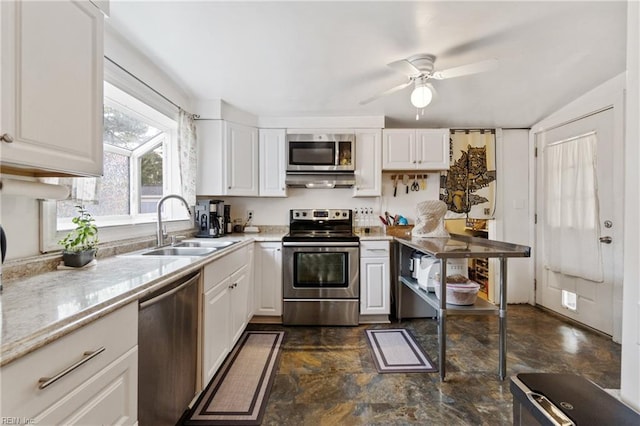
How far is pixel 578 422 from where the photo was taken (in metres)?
0.76

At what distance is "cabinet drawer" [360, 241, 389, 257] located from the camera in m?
2.89

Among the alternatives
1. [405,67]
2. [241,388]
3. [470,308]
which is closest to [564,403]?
[470,308]

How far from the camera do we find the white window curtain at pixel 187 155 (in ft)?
8.58

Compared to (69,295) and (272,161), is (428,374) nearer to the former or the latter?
(69,295)

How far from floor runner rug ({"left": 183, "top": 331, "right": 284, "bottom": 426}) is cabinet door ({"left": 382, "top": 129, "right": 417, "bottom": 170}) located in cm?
231

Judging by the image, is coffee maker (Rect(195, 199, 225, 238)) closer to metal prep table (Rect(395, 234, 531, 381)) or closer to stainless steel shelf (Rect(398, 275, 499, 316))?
metal prep table (Rect(395, 234, 531, 381))

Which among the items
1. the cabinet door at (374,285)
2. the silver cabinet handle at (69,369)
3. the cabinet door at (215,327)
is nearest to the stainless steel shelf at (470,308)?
the cabinet door at (374,285)

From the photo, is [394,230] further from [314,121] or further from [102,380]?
[102,380]

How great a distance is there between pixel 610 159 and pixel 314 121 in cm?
298

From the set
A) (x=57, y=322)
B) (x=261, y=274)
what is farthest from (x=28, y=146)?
(x=261, y=274)

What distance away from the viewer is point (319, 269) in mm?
2852

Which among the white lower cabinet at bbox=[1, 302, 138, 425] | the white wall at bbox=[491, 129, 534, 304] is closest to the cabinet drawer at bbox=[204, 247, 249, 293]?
the white lower cabinet at bbox=[1, 302, 138, 425]

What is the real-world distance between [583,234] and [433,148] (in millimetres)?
1743

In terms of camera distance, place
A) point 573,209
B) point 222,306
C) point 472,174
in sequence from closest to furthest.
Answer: point 222,306
point 573,209
point 472,174
